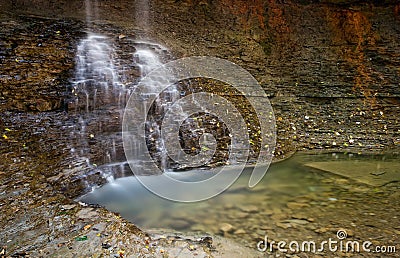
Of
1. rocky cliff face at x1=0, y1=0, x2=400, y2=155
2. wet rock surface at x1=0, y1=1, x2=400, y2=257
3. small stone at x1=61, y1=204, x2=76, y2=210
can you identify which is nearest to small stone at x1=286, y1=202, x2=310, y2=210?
wet rock surface at x1=0, y1=1, x2=400, y2=257

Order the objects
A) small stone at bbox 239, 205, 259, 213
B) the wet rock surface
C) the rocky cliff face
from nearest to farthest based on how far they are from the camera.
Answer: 1. the wet rock surface
2. small stone at bbox 239, 205, 259, 213
3. the rocky cliff face

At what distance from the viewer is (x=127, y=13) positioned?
30.9ft

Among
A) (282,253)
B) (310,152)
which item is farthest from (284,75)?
(282,253)

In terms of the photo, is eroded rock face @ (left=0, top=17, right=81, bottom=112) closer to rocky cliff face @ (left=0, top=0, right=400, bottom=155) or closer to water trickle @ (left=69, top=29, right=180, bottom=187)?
rocky cliff face @ (left=0, top=0, right=400, bottom=155)

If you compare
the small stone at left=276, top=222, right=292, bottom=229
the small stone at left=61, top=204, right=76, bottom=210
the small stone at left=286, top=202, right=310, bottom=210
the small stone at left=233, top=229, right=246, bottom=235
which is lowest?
the small stone at left=233, top=229, right=246, bottom=235

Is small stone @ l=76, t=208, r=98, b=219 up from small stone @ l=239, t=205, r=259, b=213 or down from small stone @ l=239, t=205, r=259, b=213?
up

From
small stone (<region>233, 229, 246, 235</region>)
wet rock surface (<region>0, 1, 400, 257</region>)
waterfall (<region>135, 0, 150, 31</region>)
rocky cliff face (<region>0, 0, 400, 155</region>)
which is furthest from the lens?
waterfall (<region>135, 0, 150, 31</region>)

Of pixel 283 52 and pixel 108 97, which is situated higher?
pixel 283 52

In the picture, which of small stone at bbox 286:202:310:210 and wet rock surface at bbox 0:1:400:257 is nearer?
wet rock surface at bbox 0:1:400:257

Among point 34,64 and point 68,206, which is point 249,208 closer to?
point 68,206

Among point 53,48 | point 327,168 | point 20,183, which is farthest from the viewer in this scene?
point 53,48

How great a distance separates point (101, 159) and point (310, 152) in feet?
12.3

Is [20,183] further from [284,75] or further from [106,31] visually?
[284,75]

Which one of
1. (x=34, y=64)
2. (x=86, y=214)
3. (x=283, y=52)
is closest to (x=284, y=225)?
(x=86, y=214)
